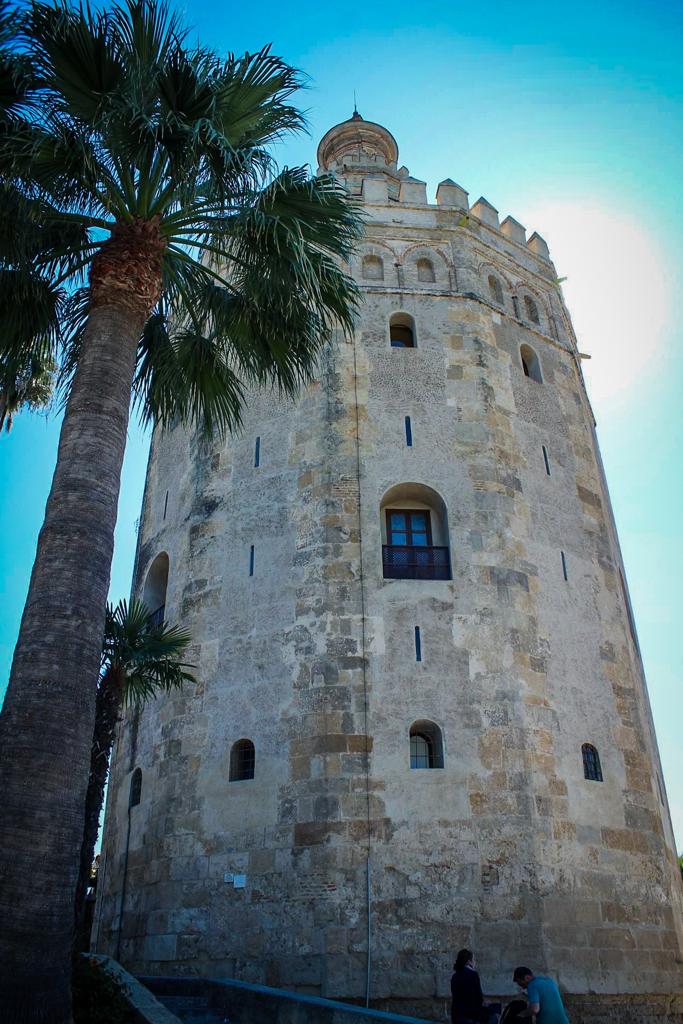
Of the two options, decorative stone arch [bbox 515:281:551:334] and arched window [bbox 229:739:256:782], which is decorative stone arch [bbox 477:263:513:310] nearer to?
decorative stone arch [bbox 515:281:551:334]

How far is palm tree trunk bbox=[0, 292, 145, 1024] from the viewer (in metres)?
6.44

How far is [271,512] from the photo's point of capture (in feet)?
55.0

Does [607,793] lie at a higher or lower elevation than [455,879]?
higher

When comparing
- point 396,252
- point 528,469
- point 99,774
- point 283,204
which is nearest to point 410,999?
point 99,774

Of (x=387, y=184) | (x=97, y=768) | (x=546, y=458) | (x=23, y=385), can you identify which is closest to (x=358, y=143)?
(x=387, y=184)

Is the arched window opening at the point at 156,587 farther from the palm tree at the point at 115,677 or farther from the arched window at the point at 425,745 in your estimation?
the arched window at the point at 425,745

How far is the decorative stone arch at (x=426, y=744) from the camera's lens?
568 inches

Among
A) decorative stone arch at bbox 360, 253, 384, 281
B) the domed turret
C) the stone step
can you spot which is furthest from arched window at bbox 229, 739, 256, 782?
the domed turret

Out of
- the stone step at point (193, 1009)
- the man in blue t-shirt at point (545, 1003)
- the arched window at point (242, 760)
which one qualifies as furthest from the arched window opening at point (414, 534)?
the man in blue t-shirt at point (545, 1003)

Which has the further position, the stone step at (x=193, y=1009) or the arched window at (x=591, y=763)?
the arched window at (x=591, y=763)

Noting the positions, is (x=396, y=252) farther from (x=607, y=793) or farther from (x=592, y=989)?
(x=592, y=989)

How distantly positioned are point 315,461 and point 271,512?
126 cm

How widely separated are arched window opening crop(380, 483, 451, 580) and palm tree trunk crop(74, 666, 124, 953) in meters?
5.48

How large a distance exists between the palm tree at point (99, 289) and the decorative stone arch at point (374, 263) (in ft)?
26.3
